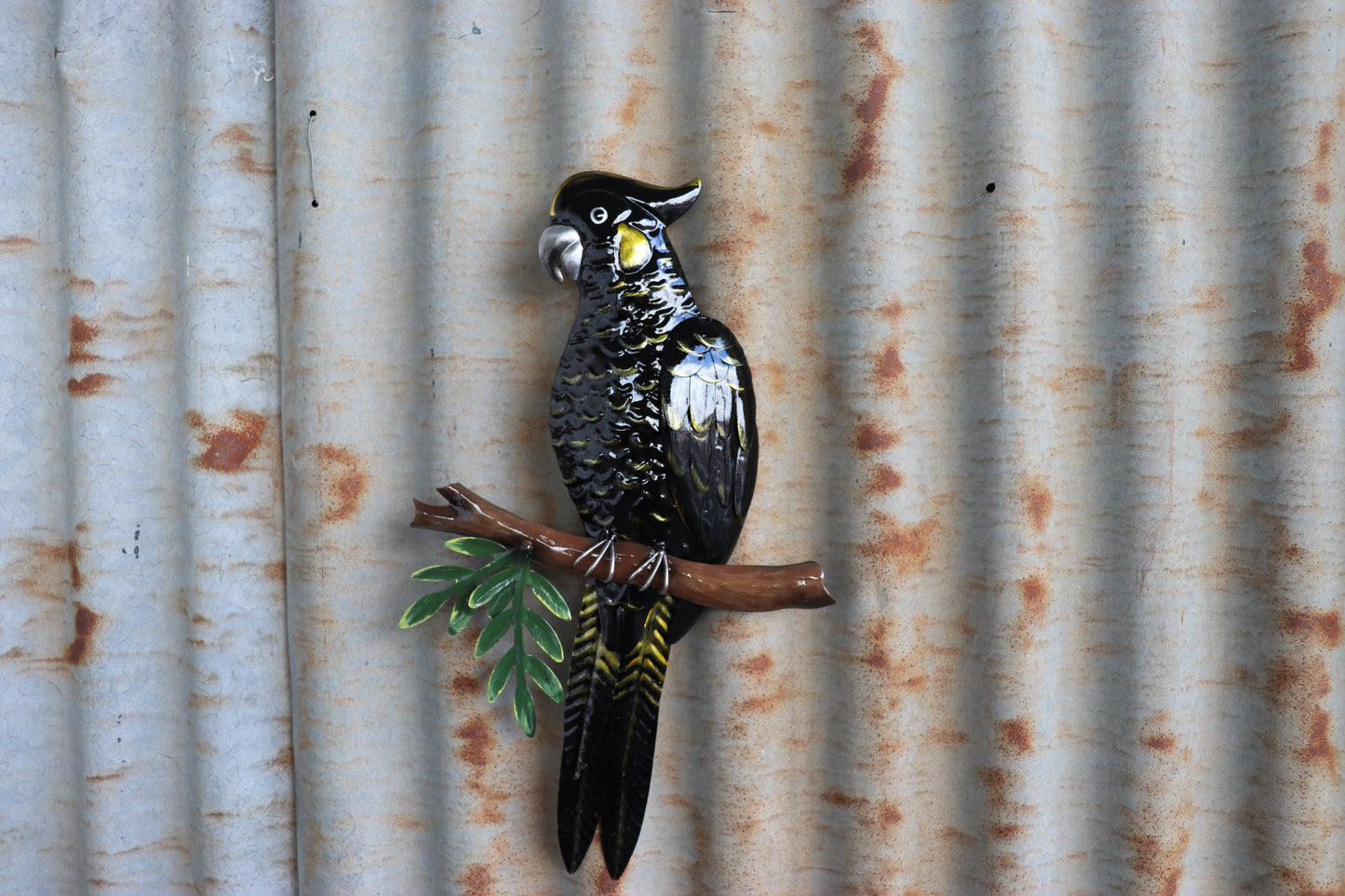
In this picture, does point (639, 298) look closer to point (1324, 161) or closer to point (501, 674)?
point (501, 674)

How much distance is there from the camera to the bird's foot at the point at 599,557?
0.66m

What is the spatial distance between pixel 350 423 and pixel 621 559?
0.35 meters

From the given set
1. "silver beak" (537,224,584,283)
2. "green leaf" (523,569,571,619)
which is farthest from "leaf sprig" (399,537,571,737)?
"silver beak" (537,224,584,283)

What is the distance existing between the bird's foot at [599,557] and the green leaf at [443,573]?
117mm

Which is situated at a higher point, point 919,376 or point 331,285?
point 331,285

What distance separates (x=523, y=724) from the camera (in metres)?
0.68

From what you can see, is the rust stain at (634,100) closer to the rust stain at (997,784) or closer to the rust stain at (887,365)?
the rust stain at (887,365)

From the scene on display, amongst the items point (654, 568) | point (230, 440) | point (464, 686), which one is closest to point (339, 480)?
point (230, 440)

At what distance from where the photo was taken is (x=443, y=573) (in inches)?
26.9

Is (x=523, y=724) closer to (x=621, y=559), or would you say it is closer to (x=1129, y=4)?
(x=621, y=559)

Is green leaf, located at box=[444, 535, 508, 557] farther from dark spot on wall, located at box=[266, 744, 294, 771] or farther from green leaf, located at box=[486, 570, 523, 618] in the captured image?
dark spot on wall, located at box=[266, 744, 294, 771]

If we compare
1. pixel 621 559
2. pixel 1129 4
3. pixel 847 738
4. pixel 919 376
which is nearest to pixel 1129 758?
pixel 847 738

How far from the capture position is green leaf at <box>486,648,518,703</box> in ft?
2.25

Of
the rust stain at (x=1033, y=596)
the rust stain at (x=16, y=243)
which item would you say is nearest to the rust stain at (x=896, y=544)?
the rust stain at (x=1033, y=596)
